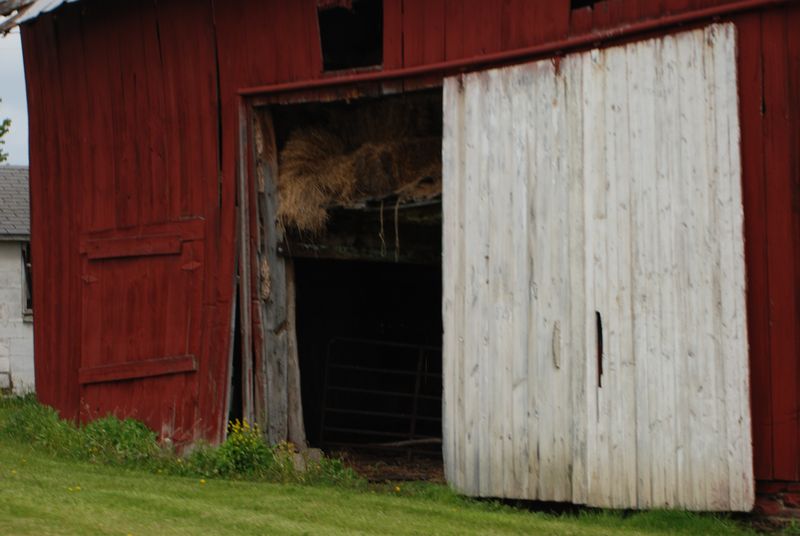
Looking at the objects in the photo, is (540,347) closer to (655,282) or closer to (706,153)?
(655,282)

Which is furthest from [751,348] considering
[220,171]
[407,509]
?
[220,171]

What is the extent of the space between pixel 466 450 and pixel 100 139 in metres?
6.27

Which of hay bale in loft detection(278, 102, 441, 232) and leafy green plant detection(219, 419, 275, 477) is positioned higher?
hay bale in loft detection(278, 102, 441, 232)

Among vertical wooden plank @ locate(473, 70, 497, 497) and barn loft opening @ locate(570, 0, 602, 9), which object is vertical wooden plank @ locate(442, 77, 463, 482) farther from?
barn loft opening @ locate(570, 0, 602, 9)

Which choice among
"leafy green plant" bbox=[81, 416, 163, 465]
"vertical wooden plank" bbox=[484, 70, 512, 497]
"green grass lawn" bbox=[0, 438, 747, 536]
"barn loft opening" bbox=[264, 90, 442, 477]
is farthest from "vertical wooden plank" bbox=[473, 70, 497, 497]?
"leafy green plant" bbox=[81, 416, 163, 465]

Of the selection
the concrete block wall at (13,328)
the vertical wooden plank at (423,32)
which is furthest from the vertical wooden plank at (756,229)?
the concrete block wall at (13,328)

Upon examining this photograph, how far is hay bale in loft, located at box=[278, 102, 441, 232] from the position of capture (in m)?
12.8

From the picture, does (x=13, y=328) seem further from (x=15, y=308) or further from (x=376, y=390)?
(x=376, y=390)

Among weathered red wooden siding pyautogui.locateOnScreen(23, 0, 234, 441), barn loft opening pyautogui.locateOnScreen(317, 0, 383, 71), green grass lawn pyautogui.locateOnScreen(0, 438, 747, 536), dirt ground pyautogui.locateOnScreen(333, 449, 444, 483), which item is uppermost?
barn loft opening pyautogui.locateOnScreen(317, 0, 383, 71)

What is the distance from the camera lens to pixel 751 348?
9445mm

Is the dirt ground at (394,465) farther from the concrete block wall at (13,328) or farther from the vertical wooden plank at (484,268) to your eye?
the concrete block wall at (13,328)

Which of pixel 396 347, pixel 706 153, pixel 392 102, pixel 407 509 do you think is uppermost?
pixel 392 102

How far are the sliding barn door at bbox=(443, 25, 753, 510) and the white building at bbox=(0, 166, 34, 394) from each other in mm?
13438

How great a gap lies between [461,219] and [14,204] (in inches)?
614
